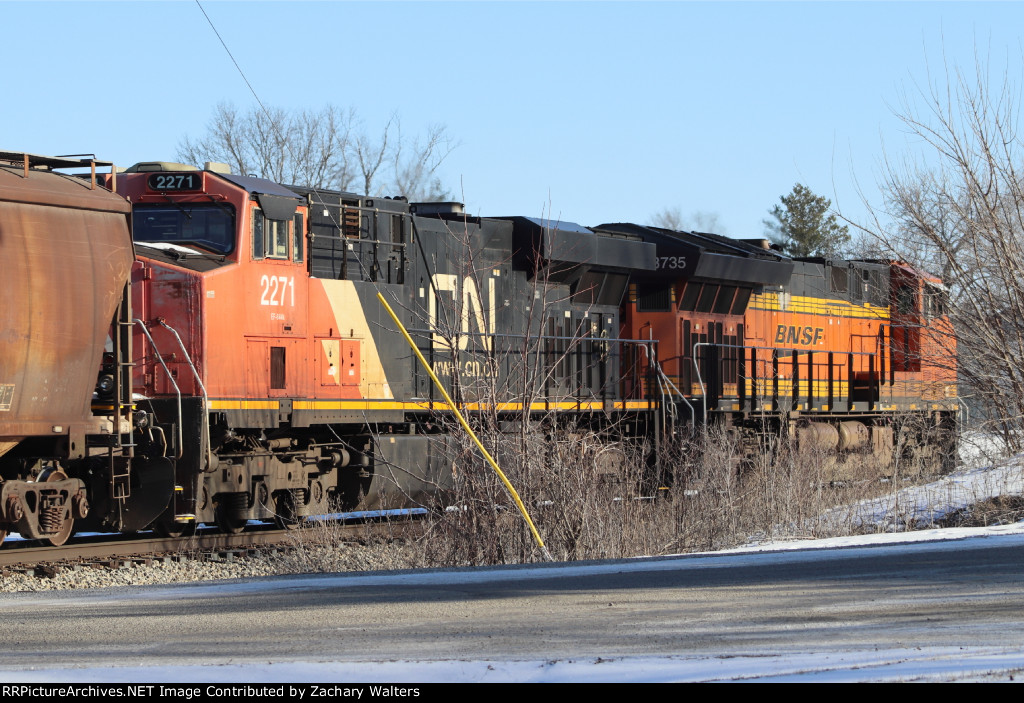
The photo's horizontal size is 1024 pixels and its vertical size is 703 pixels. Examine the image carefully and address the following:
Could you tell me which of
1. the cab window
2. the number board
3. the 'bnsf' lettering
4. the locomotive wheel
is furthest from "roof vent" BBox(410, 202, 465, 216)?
the 'bnsf' lettering

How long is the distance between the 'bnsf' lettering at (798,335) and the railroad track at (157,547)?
9.10 meters

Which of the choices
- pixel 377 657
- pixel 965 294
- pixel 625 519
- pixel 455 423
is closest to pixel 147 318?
pixel 455 423

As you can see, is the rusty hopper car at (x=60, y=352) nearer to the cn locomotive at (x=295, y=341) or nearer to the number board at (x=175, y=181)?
the cn locomotive at (x=295, y=341)

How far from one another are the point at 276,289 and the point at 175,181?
4.81 ft

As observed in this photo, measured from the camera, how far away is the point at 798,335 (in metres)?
20.2

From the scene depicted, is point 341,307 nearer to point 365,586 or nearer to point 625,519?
point 625,519

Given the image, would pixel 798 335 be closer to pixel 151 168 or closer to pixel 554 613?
pixel 151 168

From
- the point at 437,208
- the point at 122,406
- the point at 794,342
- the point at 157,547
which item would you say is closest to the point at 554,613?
the point at 122,406

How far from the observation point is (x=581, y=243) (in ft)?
50.8

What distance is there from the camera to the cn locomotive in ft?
32.9

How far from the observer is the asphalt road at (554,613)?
5.04 metres

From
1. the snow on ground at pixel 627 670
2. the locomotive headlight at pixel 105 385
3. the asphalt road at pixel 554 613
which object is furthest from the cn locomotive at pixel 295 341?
the snow on ground at pixel 627 670

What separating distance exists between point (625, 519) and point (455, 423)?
210cm

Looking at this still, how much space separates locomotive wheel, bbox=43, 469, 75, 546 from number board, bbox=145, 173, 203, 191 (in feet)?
10.3
